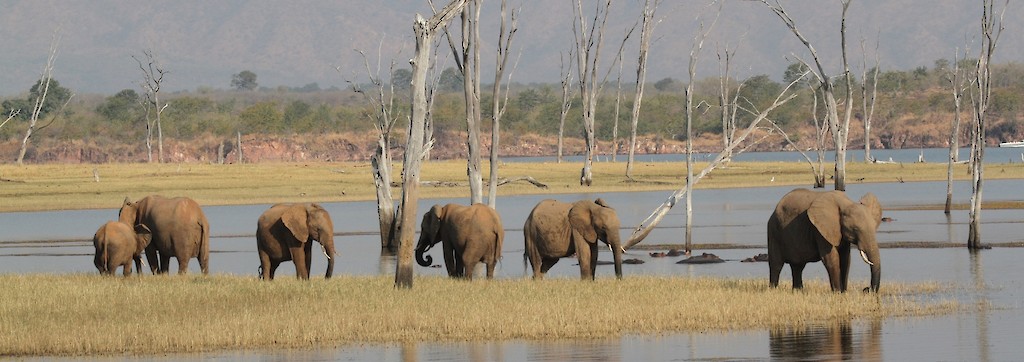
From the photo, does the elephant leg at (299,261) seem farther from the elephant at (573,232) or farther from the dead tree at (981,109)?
the dead tree at (981,109)

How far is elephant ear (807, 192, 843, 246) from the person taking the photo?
21.6m

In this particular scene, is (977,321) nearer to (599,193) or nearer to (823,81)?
(823,81)

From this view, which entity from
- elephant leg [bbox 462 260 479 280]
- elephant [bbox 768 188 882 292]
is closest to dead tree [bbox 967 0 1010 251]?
elephant [bbox 768 188 882 292]

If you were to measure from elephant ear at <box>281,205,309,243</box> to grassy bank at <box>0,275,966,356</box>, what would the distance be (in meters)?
0.87

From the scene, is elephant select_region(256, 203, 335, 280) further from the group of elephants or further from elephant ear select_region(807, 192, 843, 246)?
elephant ear select_region(807, 192, 843, 246)

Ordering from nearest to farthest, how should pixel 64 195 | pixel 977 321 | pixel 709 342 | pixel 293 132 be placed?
pixel 709 342
pixel 977 321
pixel 64 195
pixel 293 132

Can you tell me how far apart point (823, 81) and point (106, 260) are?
103 ft

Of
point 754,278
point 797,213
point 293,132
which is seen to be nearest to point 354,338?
point 797,213

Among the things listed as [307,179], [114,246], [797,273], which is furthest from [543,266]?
[307,179]

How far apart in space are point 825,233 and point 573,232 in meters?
5.11

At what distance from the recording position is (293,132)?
144375 millimetres

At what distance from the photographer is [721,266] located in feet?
104

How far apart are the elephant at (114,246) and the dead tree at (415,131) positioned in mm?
5719

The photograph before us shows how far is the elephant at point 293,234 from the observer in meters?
25.2
